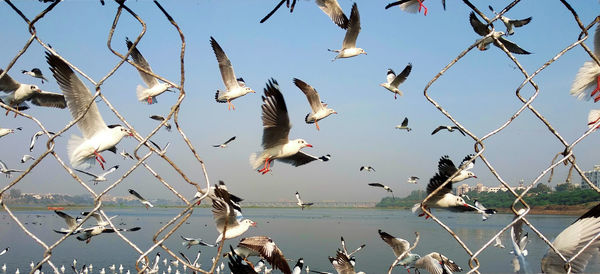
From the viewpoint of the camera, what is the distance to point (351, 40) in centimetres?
1476

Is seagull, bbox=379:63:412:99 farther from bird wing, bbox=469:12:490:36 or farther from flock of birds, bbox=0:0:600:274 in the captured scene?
bird wing, bbox=469:12:490:36

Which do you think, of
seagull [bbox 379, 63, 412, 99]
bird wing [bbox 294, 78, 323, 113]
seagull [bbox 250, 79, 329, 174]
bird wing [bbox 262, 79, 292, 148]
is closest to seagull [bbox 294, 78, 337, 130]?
bird wing [bbox 294, 78, 323, 113]

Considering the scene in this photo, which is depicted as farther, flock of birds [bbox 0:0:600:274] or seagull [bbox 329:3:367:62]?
seagull [bbox 329:3:367:62]

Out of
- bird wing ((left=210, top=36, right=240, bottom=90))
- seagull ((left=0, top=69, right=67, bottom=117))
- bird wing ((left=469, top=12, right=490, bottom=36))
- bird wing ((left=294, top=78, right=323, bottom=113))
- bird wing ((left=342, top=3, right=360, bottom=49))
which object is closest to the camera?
bird wing ((left=469, top=12, right=490, bottom=36))

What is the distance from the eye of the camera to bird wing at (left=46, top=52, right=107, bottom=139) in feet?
7.83

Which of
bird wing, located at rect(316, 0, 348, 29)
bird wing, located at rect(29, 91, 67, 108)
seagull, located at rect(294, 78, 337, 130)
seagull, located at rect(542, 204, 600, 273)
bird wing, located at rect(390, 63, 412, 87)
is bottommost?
bird wing, located at rect(390, 63, 412, 87)

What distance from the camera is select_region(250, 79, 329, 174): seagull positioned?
5418 millimetres

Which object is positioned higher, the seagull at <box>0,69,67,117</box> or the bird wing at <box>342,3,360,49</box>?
the seagull at <box>0,69,67,117</box>

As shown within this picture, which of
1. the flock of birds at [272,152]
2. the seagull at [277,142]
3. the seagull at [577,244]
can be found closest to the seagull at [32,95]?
the flock of birds at [272,152]

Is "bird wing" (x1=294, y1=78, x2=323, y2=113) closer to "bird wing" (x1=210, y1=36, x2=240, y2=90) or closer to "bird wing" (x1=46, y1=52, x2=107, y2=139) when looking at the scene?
"bird wing" (x1=210, y1=36, x2=240, y2=90)

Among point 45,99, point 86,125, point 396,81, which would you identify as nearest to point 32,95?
point 45,99

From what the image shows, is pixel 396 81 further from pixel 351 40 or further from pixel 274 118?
pixel 274 118

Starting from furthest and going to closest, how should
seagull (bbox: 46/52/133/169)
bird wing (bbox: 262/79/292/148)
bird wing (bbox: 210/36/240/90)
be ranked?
bird wing (bbox: 210/36/240/90)
bird wing (bbox: 262/79/292/148)
seagull (bbox: 46/52/133/169)

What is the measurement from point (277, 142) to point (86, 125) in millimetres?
4250
